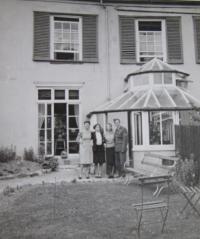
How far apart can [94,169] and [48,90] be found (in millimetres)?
4599

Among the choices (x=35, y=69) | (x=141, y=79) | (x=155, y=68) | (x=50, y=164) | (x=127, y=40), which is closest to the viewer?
(x=50, y=164)

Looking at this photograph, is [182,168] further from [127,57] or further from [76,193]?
[127,57]

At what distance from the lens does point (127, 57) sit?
561 inches

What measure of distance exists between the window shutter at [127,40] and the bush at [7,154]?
19.7ft

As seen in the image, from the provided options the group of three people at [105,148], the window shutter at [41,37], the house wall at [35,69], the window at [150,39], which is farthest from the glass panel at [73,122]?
the window at [150,39]

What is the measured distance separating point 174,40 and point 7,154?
871cm

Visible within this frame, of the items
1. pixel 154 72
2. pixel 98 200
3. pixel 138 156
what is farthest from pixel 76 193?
pixel 154 72

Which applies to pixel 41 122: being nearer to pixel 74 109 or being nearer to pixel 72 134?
pixel 72 134

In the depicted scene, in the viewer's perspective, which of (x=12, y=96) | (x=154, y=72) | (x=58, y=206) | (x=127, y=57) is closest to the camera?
(x=58, y=206)

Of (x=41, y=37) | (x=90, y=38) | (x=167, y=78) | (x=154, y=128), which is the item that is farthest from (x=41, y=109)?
(x=167, y=78)

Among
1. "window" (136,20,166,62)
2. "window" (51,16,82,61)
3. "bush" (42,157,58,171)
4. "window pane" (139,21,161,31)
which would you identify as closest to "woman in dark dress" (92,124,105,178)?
"bush" (42,157,58,171)

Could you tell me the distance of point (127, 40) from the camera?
47.0 ft

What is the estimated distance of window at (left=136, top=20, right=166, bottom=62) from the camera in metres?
14.5

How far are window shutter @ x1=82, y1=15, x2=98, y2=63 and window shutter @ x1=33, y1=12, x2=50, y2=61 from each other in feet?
5.19
